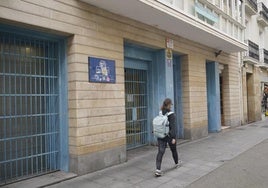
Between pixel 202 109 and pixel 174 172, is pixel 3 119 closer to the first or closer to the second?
pixel 174 172

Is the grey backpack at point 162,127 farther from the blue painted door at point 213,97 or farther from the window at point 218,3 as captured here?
the blue painted door at point 213,97

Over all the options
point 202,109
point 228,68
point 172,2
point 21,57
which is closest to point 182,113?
point 202,109

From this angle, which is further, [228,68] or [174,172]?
[228,68]

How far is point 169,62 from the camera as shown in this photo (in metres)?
10.6

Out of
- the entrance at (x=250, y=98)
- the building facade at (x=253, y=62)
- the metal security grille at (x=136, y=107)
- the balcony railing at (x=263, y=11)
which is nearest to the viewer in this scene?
the metal security grille at (x=136, y=107)

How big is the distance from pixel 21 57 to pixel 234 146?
7733 mm

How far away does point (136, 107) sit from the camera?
10.0 metres

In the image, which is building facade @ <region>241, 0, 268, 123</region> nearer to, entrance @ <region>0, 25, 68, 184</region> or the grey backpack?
the grey backpack

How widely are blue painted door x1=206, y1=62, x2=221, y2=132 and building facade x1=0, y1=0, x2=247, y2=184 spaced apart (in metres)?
4.09

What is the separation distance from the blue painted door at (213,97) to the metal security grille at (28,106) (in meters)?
9.07

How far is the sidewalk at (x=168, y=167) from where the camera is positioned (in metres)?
6.35

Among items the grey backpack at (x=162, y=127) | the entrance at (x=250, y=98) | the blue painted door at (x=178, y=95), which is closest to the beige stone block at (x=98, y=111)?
the grey backpack at (x=162, y=127)

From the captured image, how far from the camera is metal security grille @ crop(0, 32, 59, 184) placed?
20.2 ft

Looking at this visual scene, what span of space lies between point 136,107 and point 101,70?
2837 millimetres
